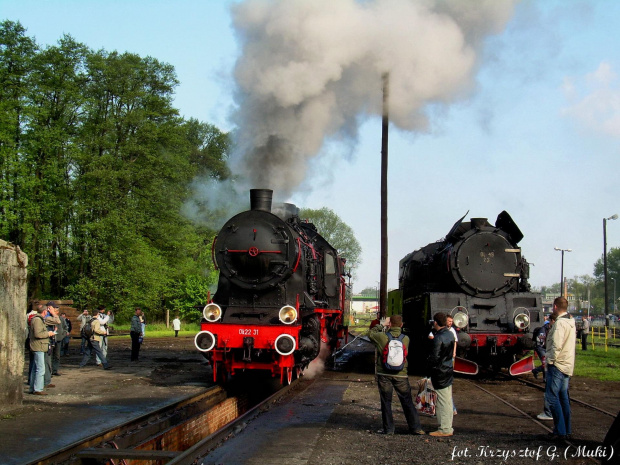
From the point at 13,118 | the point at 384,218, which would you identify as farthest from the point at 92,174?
the point at 384,218

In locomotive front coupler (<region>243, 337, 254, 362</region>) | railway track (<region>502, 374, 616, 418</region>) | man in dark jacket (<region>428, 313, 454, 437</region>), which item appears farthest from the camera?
locomotive front coupler (<region>243, 337, 254, 362</region>)

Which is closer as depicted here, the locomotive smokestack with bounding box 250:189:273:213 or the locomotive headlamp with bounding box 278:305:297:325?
the locomotive headlamp with bounding box 278:305:297:325

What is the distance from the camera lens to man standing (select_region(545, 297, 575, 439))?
7.69 meters

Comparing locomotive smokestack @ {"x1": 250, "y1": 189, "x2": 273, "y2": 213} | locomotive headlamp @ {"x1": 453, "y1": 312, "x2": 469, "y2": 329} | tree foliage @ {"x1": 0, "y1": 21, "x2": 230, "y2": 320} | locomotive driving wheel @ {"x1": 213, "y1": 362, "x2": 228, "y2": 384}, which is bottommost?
locomotive driving wheel @ {"x1": 213, "y1": 362, "x2": 228, "y2": 384}

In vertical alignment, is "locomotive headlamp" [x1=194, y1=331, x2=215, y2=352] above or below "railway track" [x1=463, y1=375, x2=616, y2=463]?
above

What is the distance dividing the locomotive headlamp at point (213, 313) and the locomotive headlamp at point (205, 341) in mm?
355

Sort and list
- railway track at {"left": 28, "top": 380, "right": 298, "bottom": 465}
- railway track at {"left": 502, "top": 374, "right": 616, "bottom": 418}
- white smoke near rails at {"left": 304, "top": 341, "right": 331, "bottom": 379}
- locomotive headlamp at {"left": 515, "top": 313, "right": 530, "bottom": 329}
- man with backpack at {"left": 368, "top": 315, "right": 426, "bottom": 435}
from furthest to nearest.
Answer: white smoke near rails at {"left": 304, "top": 341, "right": 331, "bottom": 379} → locomotive headlamp at {"left": 515, "top": 313, "right": 530, "bottom": 329} → railway track at {"left": 502, "top": 374, "right": 616, "bottom": 418} → man with backpack at {"left": 368, "top": 315, "right": 426, "bottom": 435} → railway track at {"left": 28, "top": 380, "right": 298, "bottom": 465}

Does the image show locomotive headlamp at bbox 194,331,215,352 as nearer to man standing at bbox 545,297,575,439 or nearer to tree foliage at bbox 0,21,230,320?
man standing at bbox 545,297,575,439

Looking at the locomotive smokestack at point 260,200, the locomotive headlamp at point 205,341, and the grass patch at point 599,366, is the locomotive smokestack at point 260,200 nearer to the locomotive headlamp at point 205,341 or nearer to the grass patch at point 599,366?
the locomotive headlamp at point 205,341

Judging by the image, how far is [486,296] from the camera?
1404cm

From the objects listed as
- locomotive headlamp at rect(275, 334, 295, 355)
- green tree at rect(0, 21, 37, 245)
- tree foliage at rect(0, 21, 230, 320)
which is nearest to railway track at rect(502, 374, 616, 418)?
locomotive headlamp at rect(275, 334, 295, 355)

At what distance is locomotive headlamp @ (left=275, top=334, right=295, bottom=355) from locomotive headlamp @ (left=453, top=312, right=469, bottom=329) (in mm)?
4031

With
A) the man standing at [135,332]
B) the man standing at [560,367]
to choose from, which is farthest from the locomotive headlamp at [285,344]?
the man standing at [135,332]

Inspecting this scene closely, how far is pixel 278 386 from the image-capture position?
1364 cm
